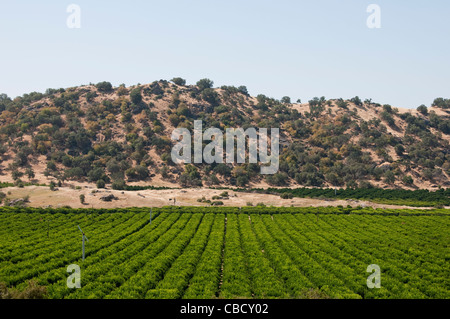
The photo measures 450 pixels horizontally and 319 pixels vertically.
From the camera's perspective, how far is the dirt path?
230 ft

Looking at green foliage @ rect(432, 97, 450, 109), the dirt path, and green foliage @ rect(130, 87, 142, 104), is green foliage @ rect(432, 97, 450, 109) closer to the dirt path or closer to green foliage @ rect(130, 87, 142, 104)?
the dirt path

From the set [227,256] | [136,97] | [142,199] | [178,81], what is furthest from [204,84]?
[227,256]

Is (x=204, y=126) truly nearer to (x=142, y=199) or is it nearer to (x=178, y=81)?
(x=178, y=81)

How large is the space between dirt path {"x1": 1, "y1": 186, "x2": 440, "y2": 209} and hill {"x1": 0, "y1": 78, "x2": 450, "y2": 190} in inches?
441

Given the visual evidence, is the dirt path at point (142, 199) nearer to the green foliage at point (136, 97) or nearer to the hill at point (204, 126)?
the hill at point (204, 126)

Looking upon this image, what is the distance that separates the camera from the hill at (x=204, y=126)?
102 metres

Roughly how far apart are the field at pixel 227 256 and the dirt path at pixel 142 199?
1448 centimetres

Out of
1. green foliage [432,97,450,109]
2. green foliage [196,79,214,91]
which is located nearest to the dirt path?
green foliage [196,79,214,91]

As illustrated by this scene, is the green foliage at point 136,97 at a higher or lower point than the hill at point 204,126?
higher

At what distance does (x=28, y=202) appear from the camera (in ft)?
225

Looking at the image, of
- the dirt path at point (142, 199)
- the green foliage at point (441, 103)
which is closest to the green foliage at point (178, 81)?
the dirt path at point (142, 199)

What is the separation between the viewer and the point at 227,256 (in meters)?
30.5

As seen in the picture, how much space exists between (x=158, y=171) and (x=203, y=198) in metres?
30.6
